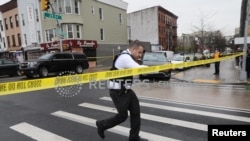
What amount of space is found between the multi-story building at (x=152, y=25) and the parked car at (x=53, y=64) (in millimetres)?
35336

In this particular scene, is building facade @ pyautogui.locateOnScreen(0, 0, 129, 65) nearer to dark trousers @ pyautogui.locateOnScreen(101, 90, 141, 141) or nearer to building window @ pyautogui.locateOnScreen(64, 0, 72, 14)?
building window @ pyautogui.locateOnScreen(64, 0, 72, 14)

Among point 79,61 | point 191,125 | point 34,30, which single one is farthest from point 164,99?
point 34,30

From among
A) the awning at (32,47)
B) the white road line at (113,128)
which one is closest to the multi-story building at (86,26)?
the awning at (32,47)

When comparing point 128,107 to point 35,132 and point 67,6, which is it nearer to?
point 35,132

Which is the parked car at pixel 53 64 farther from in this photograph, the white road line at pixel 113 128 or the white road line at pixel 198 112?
the white road line at pixel 198 112

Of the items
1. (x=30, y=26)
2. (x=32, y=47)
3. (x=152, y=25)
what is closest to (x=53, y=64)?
(x=32, y=47)

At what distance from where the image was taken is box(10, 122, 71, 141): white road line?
4.82 m

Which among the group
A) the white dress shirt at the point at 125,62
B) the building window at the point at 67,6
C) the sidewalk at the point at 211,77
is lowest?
the sidewalk at the point at 211,77

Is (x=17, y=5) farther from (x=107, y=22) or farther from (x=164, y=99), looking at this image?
(x=164, y=99)

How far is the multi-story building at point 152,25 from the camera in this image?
179 feet

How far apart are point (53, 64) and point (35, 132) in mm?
12691

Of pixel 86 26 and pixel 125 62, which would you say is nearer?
pixel 125 62

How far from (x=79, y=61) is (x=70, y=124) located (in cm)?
1435

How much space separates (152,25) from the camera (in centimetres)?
5497
